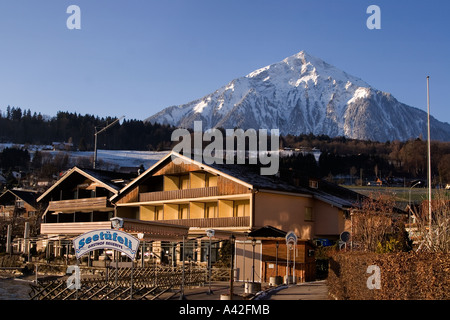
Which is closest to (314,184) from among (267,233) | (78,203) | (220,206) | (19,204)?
(220,206)

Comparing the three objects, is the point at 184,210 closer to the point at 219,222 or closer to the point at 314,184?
the point at 219,222

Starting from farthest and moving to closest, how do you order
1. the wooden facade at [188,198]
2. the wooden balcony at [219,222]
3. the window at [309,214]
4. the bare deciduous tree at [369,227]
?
the window at [309,214] < the wooden facade at [188,198] < the wooden balcony at [219,222] < the bare deciduous tree at [369,227]

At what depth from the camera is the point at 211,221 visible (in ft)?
145

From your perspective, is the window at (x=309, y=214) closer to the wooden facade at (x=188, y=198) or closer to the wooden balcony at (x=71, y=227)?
the wooden facade at (x=188, y=198)

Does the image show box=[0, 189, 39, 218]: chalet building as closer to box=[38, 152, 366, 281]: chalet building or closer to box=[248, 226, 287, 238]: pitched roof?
box=[38, 152, 366, 281]: chalet building

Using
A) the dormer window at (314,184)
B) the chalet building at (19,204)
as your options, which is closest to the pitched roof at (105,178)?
the dormer window at (314,184)

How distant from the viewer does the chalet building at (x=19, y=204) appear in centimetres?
8175

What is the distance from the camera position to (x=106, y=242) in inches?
828

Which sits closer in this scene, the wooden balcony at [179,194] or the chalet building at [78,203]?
the wooden balcony at [179,194]

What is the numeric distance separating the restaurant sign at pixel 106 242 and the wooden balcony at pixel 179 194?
23.5 meters

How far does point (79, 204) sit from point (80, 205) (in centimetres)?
25
